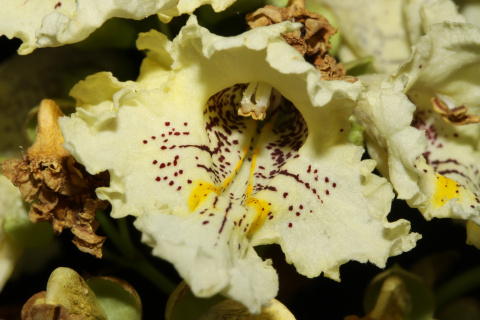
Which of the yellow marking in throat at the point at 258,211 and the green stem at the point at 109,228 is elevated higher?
the yellow marking in throat at the point at 258,211

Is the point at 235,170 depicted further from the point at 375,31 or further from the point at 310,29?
the point at 375,31

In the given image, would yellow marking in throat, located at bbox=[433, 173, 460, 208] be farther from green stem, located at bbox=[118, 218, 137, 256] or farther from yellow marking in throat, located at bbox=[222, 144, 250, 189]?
green stem, located at bbox=[118, 218, 137, 256]

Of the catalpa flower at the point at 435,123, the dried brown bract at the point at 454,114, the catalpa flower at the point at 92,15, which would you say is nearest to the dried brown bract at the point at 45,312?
the catalpa flower at the point at 92,15

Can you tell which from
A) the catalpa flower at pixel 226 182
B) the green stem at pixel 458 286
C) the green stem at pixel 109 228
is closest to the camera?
the catalpa flower at pixel 226 182

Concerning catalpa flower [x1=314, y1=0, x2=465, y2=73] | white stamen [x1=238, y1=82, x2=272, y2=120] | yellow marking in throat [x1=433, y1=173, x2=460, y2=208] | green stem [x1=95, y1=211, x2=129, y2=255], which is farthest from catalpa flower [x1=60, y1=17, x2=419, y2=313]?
catalpa flower [x1=314, y1=0, x2=465, y2=73]

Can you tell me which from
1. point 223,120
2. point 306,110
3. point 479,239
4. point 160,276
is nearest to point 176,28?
point 223,120

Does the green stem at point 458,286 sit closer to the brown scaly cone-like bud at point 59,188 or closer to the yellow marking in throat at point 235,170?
the yellow marking in throat at point 235,170

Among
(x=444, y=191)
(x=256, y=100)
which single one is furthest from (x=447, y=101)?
(x=256, y=100)
